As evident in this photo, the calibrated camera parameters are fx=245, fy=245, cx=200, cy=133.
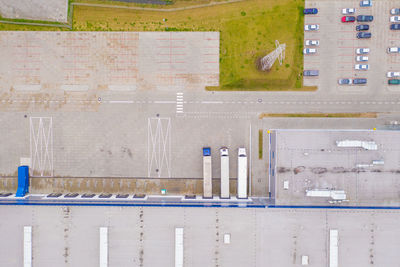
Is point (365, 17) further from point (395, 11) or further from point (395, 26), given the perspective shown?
point (395, 11)

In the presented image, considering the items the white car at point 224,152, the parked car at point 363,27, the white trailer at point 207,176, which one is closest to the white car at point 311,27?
the parked car at point 363,27

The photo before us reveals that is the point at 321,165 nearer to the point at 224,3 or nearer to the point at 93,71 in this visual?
the point at 224,3

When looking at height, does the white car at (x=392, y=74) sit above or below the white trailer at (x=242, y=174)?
above

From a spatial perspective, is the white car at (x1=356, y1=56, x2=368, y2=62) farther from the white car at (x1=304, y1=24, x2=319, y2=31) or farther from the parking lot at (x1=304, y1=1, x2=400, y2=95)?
the white car at (x1=304, y1=24, x2=319, y2=31)

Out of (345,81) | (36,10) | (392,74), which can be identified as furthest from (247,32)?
(36,10)

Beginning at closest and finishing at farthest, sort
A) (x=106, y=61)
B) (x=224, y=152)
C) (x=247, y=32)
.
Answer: (x=224, y=152) < (x=247, y=32) < (x=106, y=61)

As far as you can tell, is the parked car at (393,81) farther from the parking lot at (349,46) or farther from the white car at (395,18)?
the white car at (395,18)

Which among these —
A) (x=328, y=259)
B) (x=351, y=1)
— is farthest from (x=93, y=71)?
(x=328, y=259)
